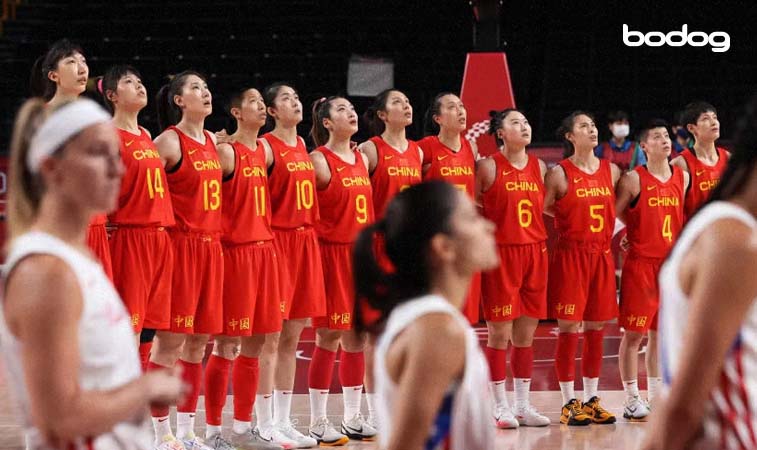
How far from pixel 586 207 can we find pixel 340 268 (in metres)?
1.61

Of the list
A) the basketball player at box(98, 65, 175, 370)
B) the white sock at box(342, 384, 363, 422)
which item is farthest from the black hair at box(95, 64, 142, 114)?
the white sock at box(342, 384, 363, 422)

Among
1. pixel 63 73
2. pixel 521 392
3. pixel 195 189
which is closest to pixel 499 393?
pixel 521 392

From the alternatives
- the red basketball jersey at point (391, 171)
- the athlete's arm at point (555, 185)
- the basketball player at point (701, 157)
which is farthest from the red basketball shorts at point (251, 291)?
the basketball player at point (701, 157)

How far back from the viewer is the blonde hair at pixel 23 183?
2.16 meters

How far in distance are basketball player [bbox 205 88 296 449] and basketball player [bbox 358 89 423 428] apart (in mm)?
771

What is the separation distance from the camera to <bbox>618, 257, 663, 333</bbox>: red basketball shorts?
704 centimetres

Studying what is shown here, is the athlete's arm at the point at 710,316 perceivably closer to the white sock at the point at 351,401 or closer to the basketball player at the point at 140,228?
the basketball player at the point at 140,228

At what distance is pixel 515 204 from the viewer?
699 cm

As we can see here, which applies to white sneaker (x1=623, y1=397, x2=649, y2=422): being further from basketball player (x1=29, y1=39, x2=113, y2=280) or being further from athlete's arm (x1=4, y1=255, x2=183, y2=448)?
athlete's arm (x1=4, y1=255, x2=183, y2=448)

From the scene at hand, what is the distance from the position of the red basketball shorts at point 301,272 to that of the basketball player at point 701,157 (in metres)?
2.56

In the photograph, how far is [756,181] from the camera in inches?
82.7

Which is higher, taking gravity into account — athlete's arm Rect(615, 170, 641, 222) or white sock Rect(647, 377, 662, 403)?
athlete's arm Rect(615, 170, 641, 222)

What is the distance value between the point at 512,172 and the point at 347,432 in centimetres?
191

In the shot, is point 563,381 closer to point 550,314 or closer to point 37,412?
point 550,314
